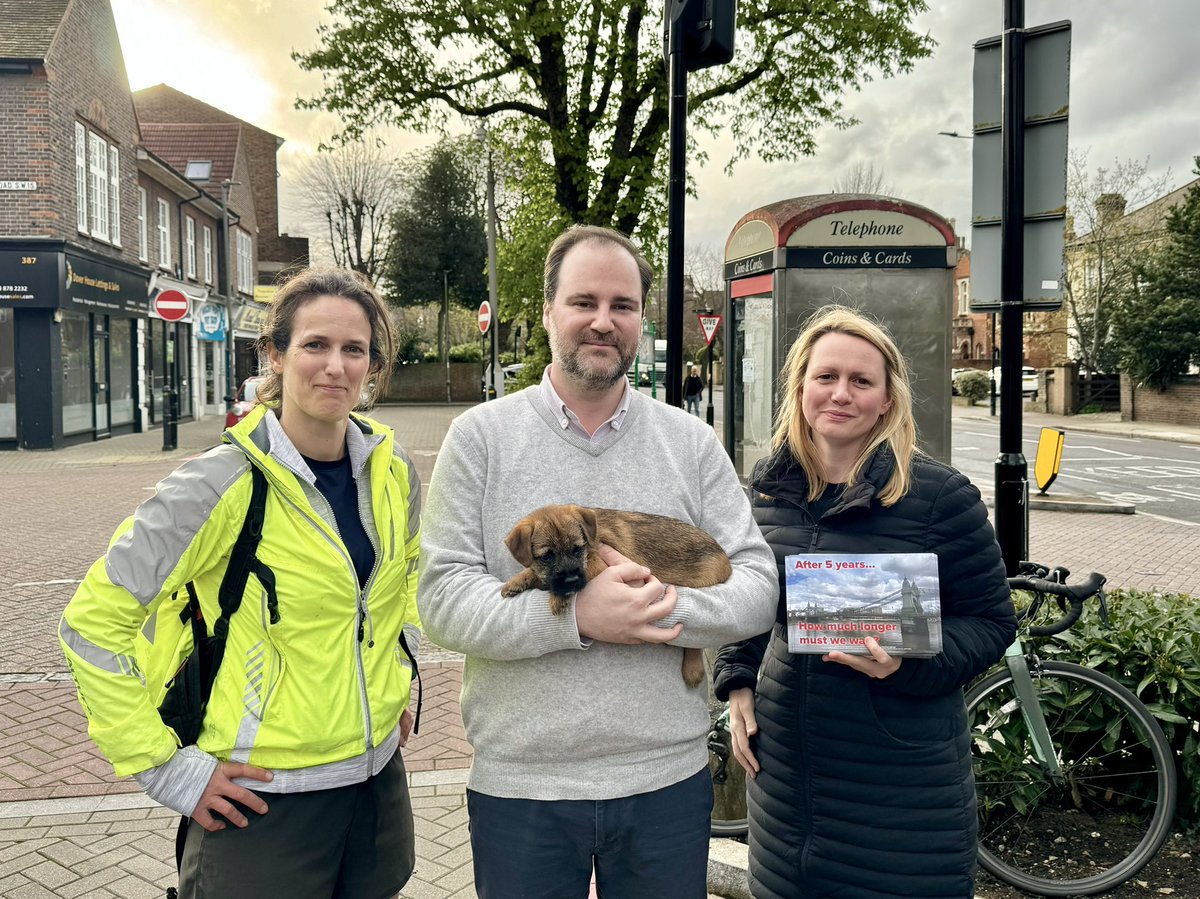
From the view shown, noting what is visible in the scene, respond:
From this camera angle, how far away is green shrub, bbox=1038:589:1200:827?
3650 millimetres

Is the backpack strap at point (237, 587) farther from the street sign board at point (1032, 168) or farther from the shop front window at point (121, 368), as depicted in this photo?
the shop front window at point (121, 368)

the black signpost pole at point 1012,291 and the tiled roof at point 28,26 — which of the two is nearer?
the black signpost pole at point 1012,291

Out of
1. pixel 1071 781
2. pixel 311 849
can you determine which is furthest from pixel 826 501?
pixel 1071 781

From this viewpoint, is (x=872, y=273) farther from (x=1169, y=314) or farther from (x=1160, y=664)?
(x=1169, y=314)

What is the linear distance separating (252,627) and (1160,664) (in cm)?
338

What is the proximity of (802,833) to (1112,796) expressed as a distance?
2.08 m

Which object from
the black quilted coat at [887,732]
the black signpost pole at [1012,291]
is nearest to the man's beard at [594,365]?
the black quilted coat at [887,732]

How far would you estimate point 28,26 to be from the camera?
71.1 feet

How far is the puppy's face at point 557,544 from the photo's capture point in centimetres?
202

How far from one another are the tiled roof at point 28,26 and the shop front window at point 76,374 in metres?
5.76

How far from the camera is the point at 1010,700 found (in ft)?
12.1

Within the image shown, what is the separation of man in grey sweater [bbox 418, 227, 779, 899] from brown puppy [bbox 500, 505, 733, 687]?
0.12 ft

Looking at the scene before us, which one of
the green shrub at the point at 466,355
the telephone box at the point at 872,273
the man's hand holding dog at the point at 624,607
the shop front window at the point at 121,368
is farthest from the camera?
the green shrub at the point at 466,355

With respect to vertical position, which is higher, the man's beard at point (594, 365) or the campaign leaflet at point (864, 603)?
the man's beard at point (594, 365)
